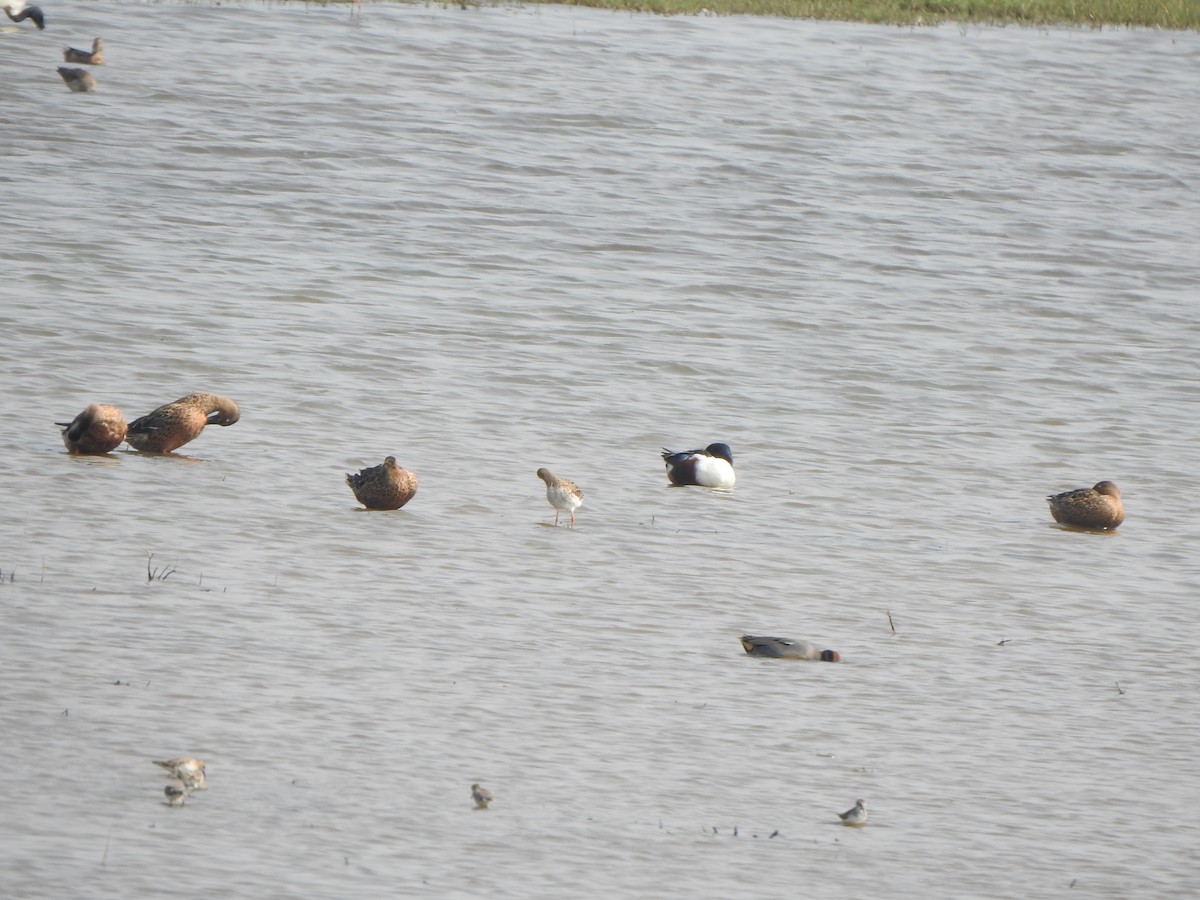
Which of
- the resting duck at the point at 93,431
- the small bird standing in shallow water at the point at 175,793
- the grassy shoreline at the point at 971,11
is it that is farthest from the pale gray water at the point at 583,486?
the grassy shoreline at the point at 971,11

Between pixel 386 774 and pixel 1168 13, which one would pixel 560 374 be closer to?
pixel 386 774

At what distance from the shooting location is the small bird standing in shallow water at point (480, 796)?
696 centimetres

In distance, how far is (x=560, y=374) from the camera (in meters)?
15.6

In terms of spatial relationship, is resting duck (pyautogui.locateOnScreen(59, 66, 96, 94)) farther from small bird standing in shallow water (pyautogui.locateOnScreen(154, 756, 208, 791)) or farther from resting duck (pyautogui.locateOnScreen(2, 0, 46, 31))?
small bird standing in shallow water (pyautogui.locateOnScreen(154, 756, 208, 791))

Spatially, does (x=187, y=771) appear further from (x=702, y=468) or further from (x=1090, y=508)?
(x=1090, y=508)

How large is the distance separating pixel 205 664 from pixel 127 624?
591 millimetres

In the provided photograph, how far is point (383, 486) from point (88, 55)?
17096 mm

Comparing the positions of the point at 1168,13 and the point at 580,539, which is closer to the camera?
the point at 580,539

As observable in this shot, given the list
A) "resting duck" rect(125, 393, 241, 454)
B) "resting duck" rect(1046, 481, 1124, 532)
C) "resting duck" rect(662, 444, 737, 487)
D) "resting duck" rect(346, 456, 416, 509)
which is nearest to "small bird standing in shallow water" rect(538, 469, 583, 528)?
"resting duck" rect(346, 456, 416, 509)

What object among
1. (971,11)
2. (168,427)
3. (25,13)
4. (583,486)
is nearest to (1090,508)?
(583,486)

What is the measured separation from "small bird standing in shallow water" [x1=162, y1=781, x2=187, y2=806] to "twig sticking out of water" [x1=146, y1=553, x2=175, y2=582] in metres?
2.66

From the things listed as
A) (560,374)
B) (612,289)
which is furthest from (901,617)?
(612,289)

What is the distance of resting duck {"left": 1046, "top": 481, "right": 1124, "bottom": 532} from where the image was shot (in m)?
12.2

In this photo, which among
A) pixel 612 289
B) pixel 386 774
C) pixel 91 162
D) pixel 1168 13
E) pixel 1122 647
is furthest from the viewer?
pixel 1168 13
